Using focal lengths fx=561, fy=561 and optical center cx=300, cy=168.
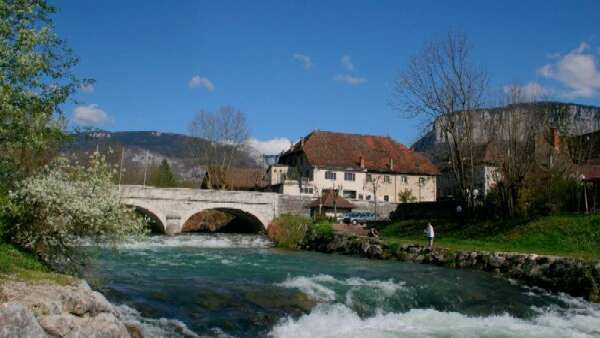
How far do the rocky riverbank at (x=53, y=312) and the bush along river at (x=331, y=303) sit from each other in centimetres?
221

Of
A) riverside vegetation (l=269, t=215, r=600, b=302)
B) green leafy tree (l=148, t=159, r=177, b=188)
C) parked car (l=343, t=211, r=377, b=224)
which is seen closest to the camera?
riverside vegetation (l=269, t=215, r=600, b=302)

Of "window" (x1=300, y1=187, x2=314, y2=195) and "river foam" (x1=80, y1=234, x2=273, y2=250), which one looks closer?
"river foam" (x1=80, y1=234, x2=273, y2=250)

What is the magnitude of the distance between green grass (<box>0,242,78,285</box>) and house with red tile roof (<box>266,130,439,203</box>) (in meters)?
51.2

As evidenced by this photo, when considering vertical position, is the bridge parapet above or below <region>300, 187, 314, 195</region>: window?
below

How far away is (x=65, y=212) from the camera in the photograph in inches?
493

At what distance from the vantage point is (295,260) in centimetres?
2842

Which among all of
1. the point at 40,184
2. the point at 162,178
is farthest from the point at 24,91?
the point at 162,178

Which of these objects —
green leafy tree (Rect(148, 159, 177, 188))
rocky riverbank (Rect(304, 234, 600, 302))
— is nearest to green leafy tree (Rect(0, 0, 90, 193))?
rocky riverbank (Rect(304, 234, 600, 302))

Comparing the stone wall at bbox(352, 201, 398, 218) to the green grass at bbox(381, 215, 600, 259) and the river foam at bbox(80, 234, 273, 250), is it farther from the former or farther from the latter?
the green grass at bbox(381, 215, 600, 259)

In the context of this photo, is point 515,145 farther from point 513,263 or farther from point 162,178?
point 162,178

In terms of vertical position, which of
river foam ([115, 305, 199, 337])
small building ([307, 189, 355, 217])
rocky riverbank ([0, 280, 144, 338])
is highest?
small building ([307, 189, 355, 217])

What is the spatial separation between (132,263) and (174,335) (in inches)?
502

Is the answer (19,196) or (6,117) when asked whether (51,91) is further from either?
(19,196)

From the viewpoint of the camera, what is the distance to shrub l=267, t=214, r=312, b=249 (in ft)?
127
